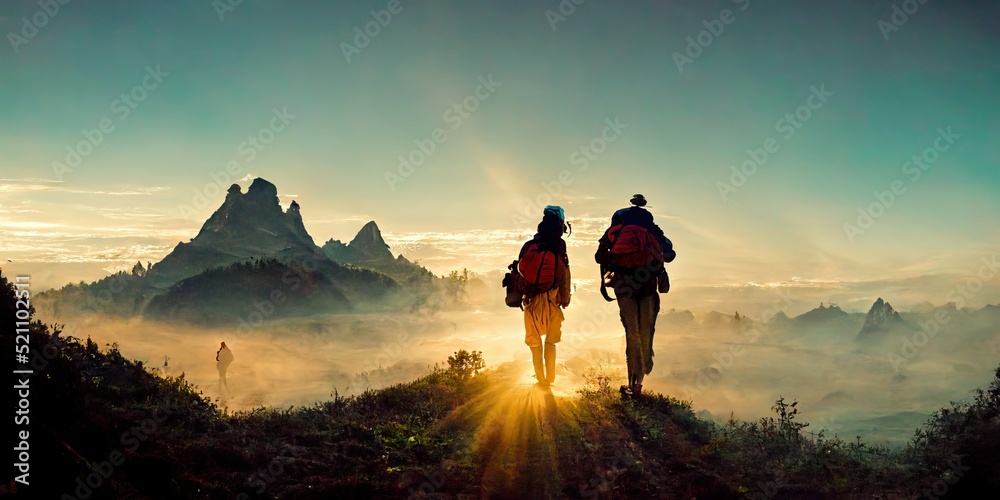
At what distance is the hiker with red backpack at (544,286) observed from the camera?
10.9m

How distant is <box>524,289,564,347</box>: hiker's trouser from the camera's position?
1111 centimetres

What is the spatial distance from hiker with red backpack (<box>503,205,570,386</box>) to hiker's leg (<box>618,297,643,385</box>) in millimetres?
1238

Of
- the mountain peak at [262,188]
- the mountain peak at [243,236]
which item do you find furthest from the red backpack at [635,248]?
the mountain peak at [262,188]

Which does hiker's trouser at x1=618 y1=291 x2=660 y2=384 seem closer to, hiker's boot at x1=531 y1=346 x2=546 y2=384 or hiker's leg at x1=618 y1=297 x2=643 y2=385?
hiker's leg at x1=618 y1=297 x2=643 y2=385

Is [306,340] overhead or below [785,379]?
overhead

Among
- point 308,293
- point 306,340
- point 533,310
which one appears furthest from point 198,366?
point 533,310

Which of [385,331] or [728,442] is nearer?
[728,442]

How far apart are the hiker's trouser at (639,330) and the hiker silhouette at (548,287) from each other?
1328 mm

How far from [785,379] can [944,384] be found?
44.8 meters

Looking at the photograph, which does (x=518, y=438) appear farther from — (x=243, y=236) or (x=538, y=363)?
(x=243, y=236)

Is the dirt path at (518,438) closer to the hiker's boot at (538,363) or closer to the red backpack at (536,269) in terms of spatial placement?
the hiker's boot at (538,363)

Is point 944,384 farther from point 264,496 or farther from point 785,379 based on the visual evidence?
point 264,496

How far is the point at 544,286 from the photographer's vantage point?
1096 cm

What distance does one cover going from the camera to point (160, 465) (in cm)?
573
